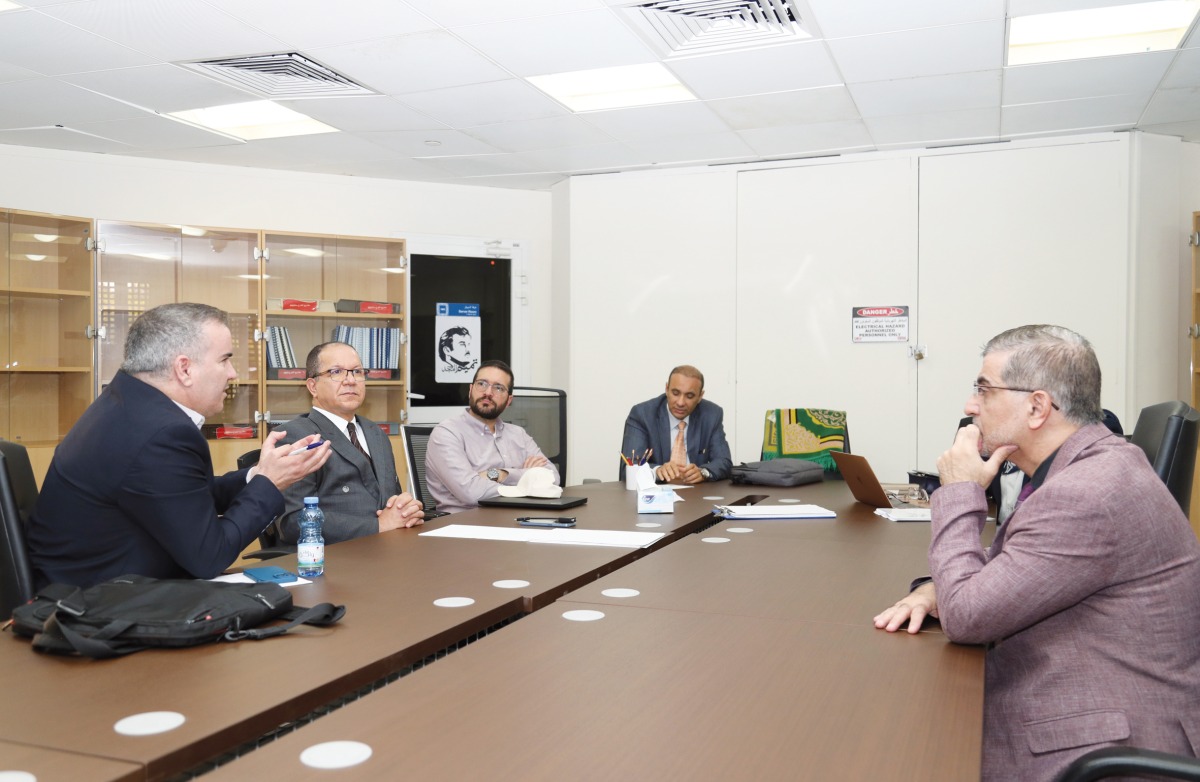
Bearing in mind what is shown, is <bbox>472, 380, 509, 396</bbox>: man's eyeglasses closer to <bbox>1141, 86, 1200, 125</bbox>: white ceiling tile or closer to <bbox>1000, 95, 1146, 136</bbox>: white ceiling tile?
<bbox>1000, 95, 1146, 136</bbox>: white ceiling tile

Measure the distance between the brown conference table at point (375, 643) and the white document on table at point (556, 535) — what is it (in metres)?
0.06

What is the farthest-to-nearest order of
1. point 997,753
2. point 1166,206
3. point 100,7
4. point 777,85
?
point 1166,206, point 777,85, point 100,7, point 997,753

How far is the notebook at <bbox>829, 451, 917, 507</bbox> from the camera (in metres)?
3.47

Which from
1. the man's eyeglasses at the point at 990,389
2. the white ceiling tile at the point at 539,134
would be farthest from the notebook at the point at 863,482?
the white ceiling tile at the point at 539,134

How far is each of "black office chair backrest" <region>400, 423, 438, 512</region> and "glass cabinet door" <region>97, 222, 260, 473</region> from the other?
2416 mm

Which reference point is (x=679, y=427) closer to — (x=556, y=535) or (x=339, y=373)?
(x=339, y=373)

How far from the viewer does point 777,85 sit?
493cm

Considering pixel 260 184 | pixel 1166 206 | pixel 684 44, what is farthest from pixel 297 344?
pixel 1166 206

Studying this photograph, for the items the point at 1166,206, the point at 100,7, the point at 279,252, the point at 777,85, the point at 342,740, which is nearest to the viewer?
the point at 342,740

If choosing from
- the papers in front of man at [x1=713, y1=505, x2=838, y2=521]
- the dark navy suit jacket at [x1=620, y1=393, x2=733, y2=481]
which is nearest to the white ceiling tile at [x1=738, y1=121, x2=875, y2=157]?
the dark navy suit jacket at [x1=620, y1=393, x2=733, y2=481]

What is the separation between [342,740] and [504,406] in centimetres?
338

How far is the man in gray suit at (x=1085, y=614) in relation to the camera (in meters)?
1.52

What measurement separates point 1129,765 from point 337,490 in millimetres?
2610

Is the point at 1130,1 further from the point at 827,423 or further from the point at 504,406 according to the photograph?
the point at 504,406
